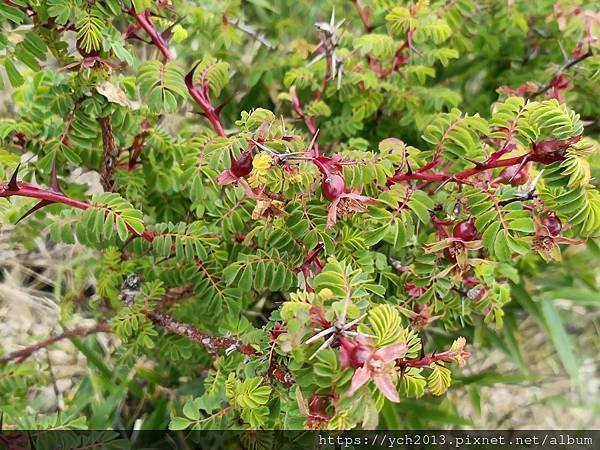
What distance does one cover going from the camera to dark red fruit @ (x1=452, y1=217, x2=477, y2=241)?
89 cm

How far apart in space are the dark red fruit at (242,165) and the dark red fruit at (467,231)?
301 mm

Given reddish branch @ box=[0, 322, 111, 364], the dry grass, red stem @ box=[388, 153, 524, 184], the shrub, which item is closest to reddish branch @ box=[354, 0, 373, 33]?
the shrub

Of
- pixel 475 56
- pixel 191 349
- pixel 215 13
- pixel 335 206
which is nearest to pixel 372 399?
pixel 335 206

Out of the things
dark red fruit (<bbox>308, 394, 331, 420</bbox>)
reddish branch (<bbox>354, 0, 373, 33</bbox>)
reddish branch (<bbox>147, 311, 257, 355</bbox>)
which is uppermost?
reddish branch (<bbox>354, 0, 373, 33</bbox>)

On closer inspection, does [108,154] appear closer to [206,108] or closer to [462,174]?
[206,108]

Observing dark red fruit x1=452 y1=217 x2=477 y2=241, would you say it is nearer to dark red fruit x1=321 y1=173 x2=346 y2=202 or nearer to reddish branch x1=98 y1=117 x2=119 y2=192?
dark red fruit x1=321 y1=173 x2=346 y2=202

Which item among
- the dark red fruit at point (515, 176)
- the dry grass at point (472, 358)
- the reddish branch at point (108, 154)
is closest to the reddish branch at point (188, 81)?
the reddish branch at point (108, 154)

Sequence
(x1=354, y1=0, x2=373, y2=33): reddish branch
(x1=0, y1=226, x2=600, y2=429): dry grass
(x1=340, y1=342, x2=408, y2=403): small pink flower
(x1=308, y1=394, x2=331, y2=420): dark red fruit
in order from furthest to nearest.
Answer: (x1=0, y1=226, x2=600, y2=429): dry grass
(x1=354, y1=0, x2=373, y2=33): reddish branch
(x1=308, y1=394, x2=331, y2=420): dark red fruit
(x1=340, y1=342, x2=408, y2=403): small pink flower

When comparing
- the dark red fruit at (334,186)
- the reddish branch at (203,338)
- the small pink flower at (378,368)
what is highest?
the dark red fruit at (334,186)

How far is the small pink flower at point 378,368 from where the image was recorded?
2.04 ft

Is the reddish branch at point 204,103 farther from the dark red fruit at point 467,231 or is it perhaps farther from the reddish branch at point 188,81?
the dark red fruit at point 467,231

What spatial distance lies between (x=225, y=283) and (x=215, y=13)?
63cm

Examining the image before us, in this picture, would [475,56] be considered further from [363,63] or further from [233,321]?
[233,321]

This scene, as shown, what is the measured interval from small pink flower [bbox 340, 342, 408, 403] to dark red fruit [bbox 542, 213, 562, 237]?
0.32 metres
